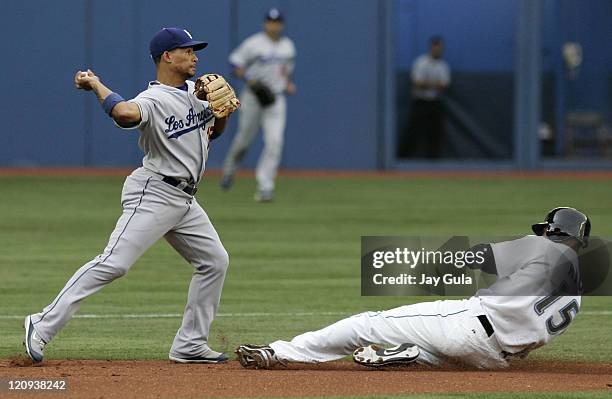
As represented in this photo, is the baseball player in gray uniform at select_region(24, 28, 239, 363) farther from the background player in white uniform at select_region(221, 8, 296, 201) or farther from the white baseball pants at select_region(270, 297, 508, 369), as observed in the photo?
the background player in white uniform at select_region(221, 8, 296, 201)

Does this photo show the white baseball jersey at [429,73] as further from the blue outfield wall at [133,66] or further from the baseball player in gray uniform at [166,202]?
the baseball player in gray uniform at [166,202]

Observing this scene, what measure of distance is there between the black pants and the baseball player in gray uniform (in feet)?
57.6

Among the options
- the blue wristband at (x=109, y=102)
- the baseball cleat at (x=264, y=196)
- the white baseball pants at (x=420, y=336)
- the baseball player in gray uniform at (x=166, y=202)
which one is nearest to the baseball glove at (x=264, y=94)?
the baseball cleat at (x=264, y=196)

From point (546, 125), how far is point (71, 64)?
29.3 ft

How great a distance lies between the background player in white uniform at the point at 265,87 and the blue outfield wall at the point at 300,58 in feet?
16.6

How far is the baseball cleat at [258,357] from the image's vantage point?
25.5ft

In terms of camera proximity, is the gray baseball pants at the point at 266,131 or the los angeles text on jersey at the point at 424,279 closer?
the los angeles text on jersey at the point at 424,279

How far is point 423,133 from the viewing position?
84.5 feet

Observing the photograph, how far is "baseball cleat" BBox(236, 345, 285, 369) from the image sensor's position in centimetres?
778

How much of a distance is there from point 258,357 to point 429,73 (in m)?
18.1

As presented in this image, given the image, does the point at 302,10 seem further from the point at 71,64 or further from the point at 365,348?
Result: the point at 365,348

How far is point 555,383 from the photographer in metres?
7.48

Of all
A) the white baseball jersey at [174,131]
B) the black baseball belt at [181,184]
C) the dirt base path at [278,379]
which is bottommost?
the dirt base path at [278,379]

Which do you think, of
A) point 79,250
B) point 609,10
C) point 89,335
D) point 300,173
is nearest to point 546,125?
point 609,10
